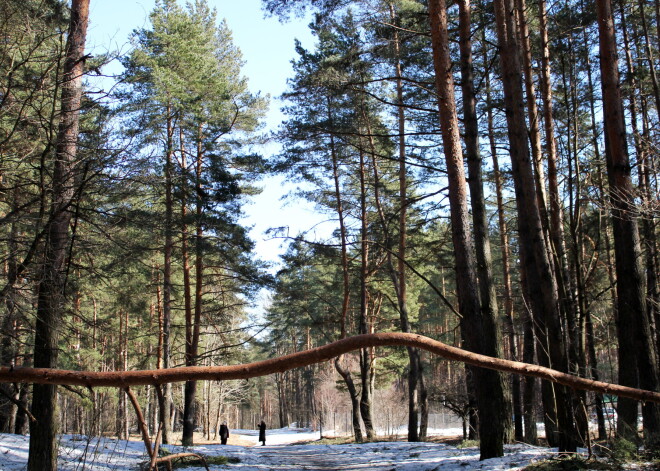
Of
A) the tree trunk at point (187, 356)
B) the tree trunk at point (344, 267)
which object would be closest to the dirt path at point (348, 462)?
the tree trunk at point (187, 356)

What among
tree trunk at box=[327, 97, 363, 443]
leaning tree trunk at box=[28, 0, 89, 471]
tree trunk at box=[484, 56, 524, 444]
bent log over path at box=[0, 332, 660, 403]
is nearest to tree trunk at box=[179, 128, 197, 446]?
tree trunk at box=[327, 97, 363, 443]

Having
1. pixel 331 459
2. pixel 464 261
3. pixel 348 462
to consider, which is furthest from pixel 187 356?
pixel 464 261

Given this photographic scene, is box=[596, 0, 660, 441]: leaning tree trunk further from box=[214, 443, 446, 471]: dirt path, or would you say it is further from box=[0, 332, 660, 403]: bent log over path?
box=[0, 332, 660, 403]: bent log over path

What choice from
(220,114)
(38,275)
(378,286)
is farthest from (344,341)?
(378,286)

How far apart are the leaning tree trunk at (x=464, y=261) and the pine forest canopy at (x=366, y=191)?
0.11ft

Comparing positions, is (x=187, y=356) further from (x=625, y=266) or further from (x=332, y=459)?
(x=625, y=266)

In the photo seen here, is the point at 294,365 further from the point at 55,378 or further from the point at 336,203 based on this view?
the point at 336,203

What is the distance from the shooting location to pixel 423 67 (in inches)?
580

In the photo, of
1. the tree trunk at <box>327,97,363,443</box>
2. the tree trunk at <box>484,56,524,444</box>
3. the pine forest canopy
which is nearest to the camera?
the pine forest canopy

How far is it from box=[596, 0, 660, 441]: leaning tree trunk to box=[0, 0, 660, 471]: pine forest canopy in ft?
0.11

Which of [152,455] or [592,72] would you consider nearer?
[152,455]

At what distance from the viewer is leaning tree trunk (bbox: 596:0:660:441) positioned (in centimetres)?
820

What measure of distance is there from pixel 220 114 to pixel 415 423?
41.5ft

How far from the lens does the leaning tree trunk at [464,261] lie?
26.0ft
